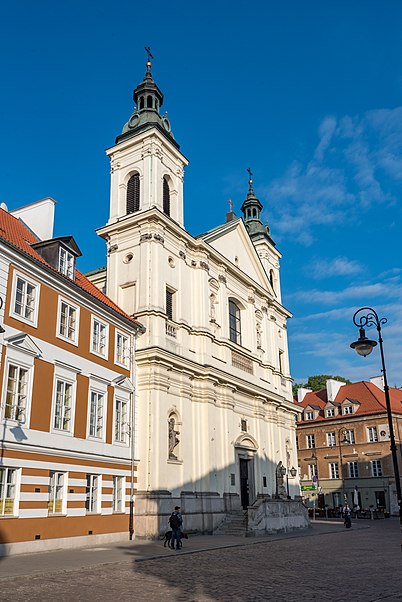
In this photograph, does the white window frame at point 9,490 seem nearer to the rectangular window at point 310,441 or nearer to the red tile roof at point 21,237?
the red tile roof at point 21,237

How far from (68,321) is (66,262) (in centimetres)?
263

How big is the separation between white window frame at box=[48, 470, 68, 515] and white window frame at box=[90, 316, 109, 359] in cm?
549

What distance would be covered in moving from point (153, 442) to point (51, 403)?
769cm

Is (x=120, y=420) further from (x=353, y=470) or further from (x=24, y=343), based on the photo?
(x=353, y=470)

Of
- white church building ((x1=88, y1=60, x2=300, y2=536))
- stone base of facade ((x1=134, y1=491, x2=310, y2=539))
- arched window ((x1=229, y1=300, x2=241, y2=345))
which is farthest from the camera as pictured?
arched window ((x1=229, y1=300, x2=241, y2=345))

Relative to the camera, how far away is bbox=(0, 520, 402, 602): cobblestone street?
11328 millimetres

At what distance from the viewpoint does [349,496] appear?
196 ft

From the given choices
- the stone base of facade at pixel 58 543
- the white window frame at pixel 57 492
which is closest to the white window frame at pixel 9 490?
the stone base of facade at pixel 58 543

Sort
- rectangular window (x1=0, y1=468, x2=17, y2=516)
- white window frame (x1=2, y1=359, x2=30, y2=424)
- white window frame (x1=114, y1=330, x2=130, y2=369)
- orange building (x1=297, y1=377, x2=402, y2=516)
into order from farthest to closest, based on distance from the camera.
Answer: orange building (x1=297, y1=377, x2=402, y2=516)
white window frame (x1=114, y1=330, x2=130, y2=369)
white window frame (x1=2, y1=359, x2=30, y2=424)
rectangular window (x1=0, y1=468, x2=17, y2=516)

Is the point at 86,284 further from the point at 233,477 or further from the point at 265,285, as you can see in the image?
the point at 265,285

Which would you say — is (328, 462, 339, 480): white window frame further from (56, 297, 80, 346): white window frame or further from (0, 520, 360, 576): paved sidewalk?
(56, 297, 80, 346): white window frame

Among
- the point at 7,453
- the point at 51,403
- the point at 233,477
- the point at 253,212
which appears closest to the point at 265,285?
the point at 253,212

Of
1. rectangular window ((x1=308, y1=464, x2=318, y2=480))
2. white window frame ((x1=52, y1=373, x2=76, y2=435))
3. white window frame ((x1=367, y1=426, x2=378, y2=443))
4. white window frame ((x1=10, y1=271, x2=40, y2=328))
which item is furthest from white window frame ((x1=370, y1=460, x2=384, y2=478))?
white window frame ((x1=10, y1=271, x2=40, y2=328))

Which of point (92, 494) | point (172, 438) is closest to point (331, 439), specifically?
point (172, 438)
